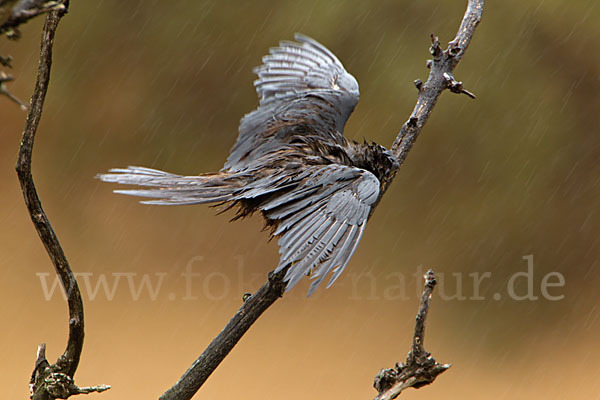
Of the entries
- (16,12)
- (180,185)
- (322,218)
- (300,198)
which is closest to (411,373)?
(322,218)

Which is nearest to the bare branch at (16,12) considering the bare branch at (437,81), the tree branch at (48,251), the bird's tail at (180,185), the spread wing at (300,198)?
the tree branch at (48,251)

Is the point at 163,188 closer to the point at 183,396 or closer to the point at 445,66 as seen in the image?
the point at 183,396

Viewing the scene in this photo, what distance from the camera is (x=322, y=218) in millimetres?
1858

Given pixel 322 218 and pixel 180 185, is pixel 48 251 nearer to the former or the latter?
pixel 180 185

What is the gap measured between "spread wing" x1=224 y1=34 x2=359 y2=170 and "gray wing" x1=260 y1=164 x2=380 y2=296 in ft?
1.55

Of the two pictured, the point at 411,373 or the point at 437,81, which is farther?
the point at 437,81

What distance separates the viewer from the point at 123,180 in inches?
78.5

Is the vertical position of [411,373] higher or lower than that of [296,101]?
lower

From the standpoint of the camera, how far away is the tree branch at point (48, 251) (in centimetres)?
137

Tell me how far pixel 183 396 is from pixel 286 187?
2.32ft

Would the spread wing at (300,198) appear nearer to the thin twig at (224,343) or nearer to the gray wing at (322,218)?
the gray wing at (322,218)

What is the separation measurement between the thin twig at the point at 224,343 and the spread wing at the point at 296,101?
29.6 inches

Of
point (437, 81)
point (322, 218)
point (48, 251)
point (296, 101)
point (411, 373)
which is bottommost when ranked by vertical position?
point (411, 373)

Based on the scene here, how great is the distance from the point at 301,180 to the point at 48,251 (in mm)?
849
